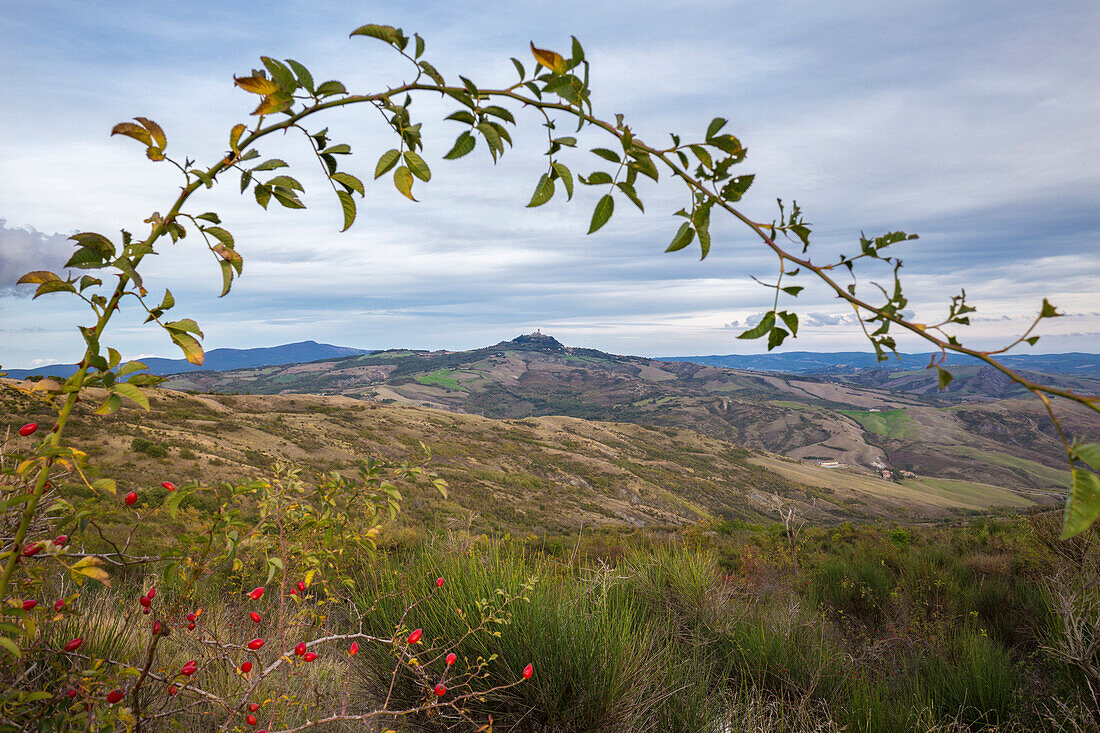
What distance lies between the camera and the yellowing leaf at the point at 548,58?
1119mm

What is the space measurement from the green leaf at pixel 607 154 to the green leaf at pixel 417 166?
41 centimetres

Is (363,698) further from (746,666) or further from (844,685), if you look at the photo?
(844,685)

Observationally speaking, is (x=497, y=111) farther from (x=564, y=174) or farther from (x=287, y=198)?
(x=287, y=198)

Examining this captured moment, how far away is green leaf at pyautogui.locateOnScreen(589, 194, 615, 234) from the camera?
1.24 metres

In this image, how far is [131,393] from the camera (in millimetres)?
1126

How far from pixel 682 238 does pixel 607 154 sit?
0.88 ft

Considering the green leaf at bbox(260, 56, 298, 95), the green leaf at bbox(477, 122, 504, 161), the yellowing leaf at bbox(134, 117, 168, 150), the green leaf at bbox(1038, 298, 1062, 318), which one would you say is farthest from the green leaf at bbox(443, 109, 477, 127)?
the green leaf at bbox(1038, 298, 1062, 318)

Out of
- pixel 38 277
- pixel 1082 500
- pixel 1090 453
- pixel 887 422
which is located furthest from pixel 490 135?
pixel 887 422

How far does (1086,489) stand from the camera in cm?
81

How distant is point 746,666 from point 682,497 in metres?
64.5

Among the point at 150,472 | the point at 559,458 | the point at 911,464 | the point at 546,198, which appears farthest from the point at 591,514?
the point at 911,464

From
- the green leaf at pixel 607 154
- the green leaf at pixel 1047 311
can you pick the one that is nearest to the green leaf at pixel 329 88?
the green leaf at pixel 607 154

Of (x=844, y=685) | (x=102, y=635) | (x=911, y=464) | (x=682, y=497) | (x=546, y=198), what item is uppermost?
(x=546, y=198)

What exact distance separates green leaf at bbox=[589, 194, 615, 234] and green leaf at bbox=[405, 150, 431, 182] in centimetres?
41
